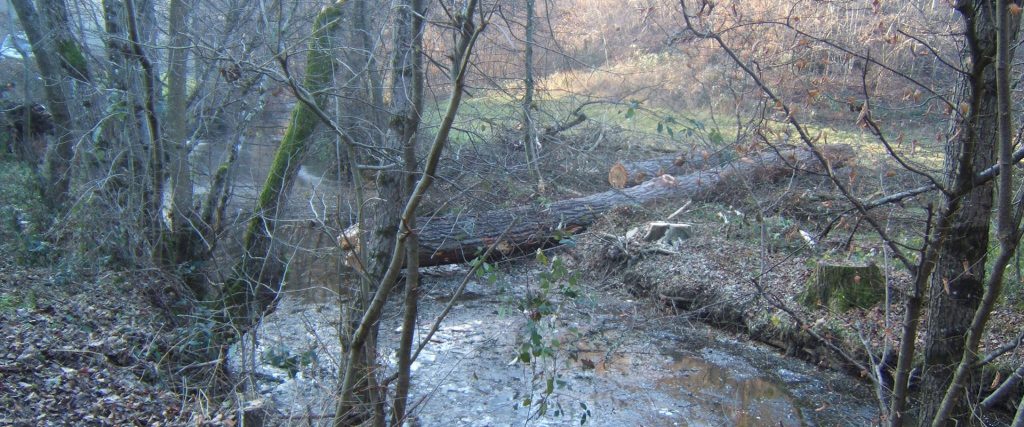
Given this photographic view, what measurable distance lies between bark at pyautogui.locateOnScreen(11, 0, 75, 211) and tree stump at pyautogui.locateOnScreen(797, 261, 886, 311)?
920 centimetres

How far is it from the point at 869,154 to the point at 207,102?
379 inches

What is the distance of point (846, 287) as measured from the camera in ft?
23.2

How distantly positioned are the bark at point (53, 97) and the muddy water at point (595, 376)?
425cm

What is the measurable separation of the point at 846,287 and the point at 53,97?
10.6 m

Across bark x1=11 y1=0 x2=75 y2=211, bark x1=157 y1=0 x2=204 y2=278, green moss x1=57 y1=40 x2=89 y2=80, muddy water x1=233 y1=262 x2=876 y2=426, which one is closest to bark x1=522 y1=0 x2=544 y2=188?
muddy water x1=233 y1=262 x2=876 y2=426

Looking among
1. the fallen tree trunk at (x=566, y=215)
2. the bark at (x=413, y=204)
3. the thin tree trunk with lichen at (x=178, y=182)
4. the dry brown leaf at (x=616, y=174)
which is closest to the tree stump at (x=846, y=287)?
the fallen tree trunk at (x=566, y=215)

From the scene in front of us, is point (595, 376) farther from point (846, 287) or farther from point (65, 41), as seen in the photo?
point (65, 41)

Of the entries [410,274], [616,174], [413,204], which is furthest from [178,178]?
[413,204]

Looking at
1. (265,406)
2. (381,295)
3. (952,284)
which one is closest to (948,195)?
(952,284)

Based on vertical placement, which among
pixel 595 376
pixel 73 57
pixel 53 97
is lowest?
pixel 595 376

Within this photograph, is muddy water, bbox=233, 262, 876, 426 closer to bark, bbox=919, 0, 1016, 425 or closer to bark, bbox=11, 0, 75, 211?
bark, bbox=919, 0, 1016, 425

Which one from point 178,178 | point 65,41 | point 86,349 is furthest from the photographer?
point 65,41

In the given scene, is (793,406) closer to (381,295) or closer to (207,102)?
(381,295)

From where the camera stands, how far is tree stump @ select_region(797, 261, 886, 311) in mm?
7016
